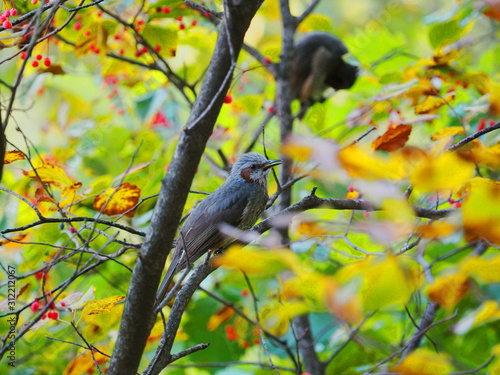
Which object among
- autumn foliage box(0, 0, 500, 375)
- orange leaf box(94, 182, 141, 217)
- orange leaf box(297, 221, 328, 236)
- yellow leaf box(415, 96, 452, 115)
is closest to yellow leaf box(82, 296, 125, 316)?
autumn foliage box(0, 0, 500, 375)

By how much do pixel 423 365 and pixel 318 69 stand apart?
383 cm

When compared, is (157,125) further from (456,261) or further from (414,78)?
(456,261)

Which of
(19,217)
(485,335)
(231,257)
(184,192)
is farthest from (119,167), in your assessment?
(231,257)

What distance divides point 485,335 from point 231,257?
2606 millimetres

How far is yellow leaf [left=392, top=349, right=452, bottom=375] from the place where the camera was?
111 cm

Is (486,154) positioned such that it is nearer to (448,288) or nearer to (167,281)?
(448,288)

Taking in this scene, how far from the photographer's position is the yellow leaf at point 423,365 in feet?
3.65

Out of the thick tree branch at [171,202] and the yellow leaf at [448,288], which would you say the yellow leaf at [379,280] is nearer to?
the yellow leaf at [448,288]

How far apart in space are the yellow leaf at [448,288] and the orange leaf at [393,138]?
918mm

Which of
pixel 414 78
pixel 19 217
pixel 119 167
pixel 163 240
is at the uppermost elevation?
pixel 119 167

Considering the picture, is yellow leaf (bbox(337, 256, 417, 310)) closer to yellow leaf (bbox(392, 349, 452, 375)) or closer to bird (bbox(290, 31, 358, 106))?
yellow leaf (bbox(392, 349, 452, 375))

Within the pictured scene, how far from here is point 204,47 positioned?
3.81 meters

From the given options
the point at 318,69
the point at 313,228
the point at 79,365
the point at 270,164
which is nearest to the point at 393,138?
the point at 270,164

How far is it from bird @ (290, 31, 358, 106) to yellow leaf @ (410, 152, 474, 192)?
12.2ft
